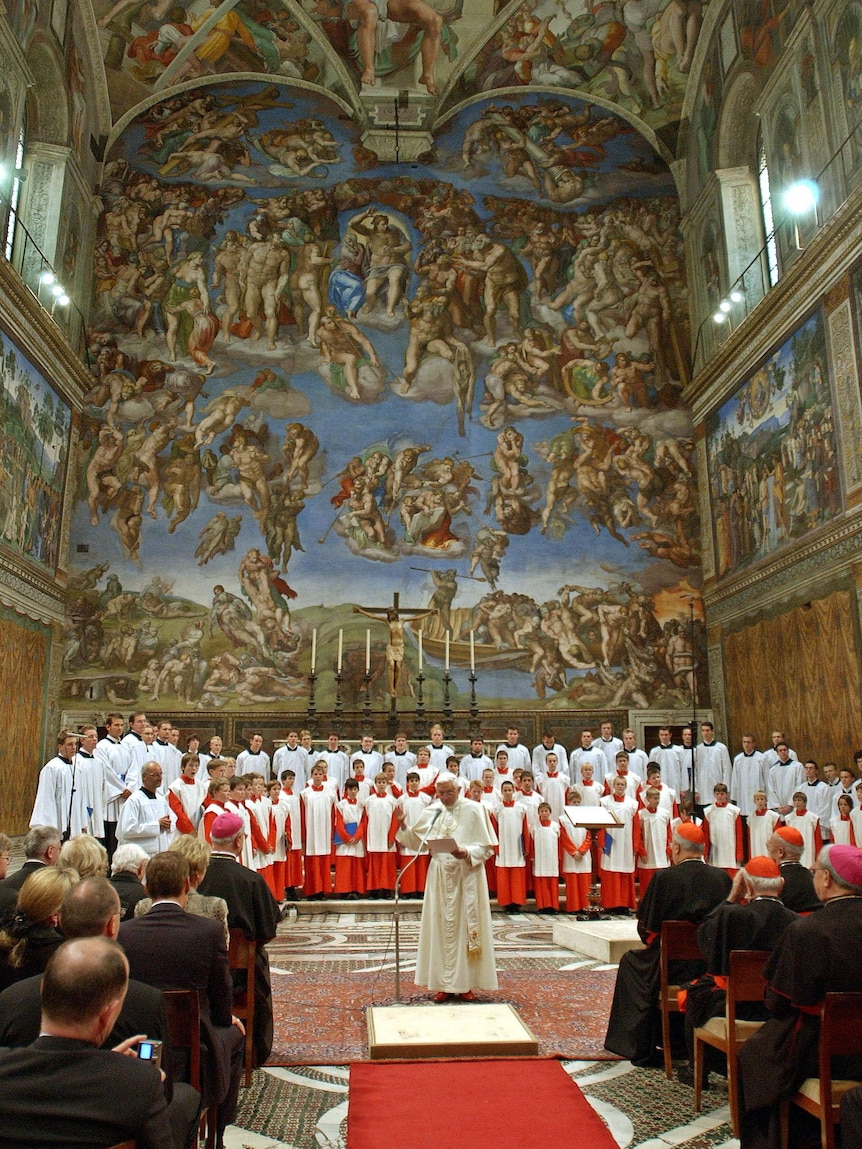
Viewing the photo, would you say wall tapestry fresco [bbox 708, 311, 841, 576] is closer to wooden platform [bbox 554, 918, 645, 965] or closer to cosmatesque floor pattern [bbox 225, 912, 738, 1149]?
wooden platform [bbox 554, 918, 645, 965]

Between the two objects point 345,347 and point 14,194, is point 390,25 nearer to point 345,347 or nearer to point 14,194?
point 345,347

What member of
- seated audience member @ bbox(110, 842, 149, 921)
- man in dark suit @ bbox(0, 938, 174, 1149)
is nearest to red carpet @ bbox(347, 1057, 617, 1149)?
seated audience member @ bbox(110, 842, 149, 921)

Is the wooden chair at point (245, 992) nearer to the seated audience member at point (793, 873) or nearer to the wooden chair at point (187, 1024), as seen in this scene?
the wooden chair at point (187, 1024)

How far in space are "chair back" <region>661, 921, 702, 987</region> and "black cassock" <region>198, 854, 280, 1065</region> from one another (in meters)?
2.51

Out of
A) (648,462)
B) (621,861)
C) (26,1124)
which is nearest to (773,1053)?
(26,1124)

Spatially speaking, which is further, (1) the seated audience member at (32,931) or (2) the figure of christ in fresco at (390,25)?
(2) the figure of christ in fresco at (390,25)

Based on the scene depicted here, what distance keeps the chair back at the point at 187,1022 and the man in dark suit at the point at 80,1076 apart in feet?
4.86

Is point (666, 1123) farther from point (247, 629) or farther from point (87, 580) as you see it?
point (87, 580)

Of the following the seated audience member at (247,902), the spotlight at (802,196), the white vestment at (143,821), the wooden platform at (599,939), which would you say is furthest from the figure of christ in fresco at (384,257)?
the seated audience member at (247,902)

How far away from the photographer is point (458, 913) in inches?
319

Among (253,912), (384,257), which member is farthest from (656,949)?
(384,257)

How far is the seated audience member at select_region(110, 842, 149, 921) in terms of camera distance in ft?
18.3

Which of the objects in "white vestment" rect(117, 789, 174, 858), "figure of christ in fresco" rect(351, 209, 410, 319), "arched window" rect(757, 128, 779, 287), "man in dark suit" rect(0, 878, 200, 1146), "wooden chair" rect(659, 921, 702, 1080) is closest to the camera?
"man in dark suit" rect(0, 878, 200, 1146)

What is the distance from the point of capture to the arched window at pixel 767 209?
18.2m
